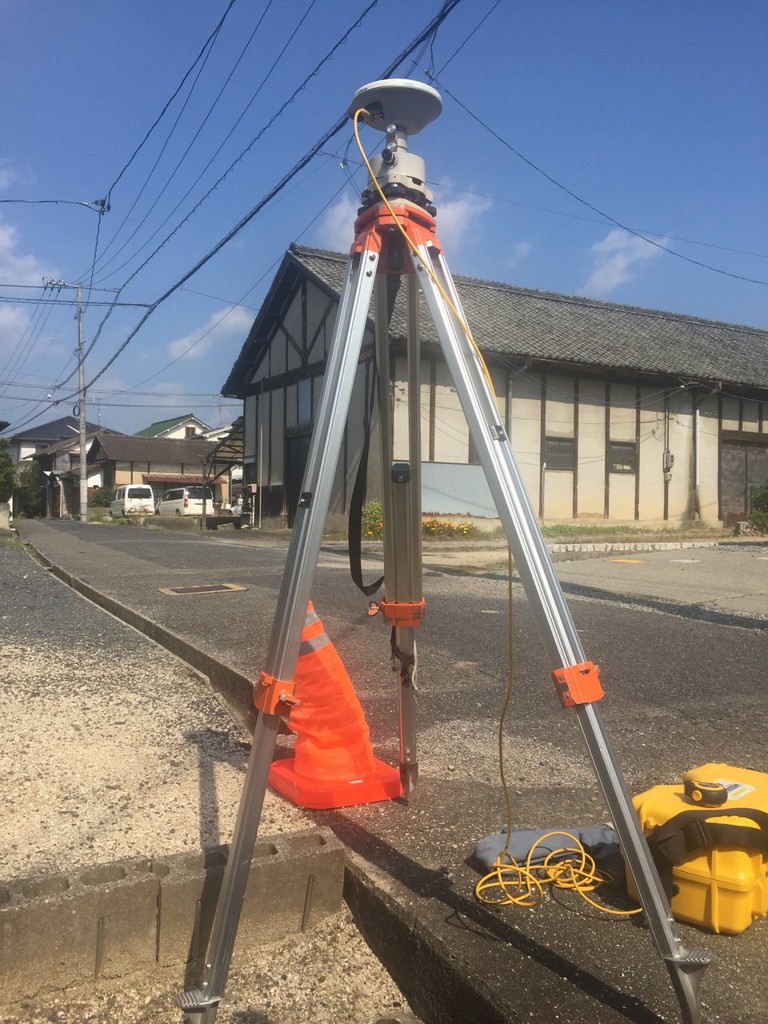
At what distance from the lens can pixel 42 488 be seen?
53406mm

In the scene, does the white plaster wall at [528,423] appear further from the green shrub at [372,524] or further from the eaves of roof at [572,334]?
the green shrub at [372,524]

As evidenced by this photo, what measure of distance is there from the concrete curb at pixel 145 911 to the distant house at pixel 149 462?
44.3m

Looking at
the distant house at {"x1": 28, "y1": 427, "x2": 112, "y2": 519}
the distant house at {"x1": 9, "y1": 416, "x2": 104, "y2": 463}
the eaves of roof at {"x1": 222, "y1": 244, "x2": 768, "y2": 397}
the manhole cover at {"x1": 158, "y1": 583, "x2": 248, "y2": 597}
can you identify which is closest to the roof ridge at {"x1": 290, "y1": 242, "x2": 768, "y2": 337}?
the eaves of roof at {"x1": 222, "y1": 244, "x2": 768, "y2": 397}

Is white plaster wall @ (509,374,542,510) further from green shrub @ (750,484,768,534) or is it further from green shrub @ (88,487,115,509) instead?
green shrub @ (88,487,115,509)

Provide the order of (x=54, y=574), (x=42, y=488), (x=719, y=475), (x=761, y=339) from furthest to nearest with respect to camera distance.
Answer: (x=42, y=488), (x=761, y=339), (x=719, y=475), (x=54, y=574)

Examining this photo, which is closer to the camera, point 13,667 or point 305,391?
point 13,667

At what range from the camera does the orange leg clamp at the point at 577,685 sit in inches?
65.6

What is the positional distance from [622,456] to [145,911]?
20017 mm

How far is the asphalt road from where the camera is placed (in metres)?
1.83

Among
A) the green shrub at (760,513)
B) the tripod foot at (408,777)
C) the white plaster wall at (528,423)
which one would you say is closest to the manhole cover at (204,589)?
the tripod foot at (408,777)

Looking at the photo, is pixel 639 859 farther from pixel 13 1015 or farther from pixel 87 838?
pixel 87 838

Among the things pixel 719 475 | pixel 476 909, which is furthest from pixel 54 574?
pixel 719 475

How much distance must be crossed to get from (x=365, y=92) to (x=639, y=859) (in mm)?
1972

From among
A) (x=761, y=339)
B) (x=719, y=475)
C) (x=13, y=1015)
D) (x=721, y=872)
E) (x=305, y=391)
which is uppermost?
(x=761, y=339)
